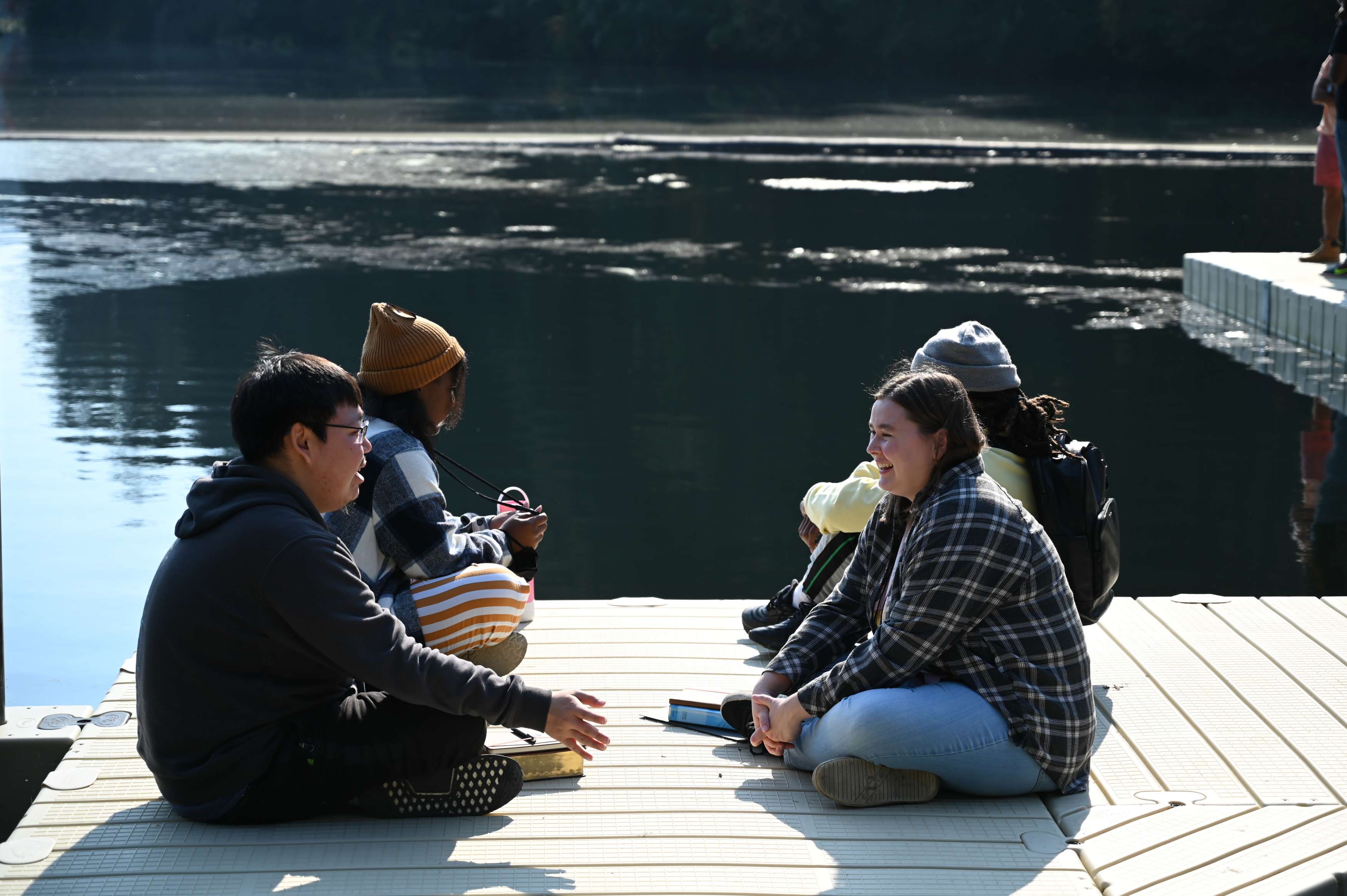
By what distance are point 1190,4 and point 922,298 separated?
2741 cm

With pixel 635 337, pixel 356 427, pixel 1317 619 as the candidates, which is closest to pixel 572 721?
pixel 356 427

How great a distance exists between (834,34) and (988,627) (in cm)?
3742

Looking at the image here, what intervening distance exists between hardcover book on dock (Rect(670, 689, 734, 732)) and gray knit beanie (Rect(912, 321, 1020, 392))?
2.70 ft

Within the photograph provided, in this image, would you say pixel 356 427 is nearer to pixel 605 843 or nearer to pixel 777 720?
pixel 605 843

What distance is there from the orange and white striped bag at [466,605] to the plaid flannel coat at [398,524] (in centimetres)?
2

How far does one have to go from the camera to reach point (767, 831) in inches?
108

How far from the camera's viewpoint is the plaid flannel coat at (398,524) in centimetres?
313

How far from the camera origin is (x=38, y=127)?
73.4 feet

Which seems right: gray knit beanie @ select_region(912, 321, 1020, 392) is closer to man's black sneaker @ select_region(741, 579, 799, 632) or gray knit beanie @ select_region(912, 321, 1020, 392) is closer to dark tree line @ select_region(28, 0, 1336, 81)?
man's black sneaker @ select_region(741, 579, 799, 632)

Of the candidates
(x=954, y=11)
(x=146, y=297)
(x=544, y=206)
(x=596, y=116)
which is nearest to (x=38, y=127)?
(x=596, y=116)

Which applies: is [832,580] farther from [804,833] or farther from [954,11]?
[954,11]

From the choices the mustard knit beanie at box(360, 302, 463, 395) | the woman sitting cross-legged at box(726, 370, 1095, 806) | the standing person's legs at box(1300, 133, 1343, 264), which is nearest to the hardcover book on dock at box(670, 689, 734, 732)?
the woman sitting cross-legged at box(726, 370, 1095, 806)

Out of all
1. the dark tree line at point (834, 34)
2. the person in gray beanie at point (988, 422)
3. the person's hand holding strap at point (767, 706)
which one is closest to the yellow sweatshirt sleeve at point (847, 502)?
the person in gray beanie at point (988, 422)

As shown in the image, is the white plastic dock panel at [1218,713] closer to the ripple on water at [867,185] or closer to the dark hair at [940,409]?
the dark hair at [940,409]
